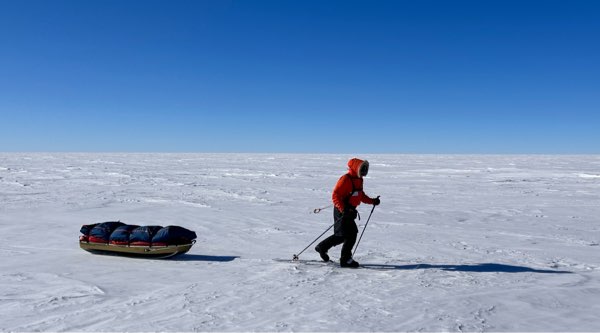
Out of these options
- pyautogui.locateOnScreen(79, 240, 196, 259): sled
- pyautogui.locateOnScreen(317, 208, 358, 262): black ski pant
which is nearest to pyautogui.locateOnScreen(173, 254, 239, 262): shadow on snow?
pyautogui.locateOnScreen(79, 240, 196, 259): sled

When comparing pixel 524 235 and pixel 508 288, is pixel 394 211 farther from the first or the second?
pixel 508 288

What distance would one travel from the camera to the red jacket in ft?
18.9

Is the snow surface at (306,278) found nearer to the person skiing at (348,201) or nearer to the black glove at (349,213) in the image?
the person skiing at (348,201)

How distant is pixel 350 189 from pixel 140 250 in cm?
311

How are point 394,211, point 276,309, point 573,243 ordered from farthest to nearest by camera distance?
point 394,211, point 573,243, point 276,309

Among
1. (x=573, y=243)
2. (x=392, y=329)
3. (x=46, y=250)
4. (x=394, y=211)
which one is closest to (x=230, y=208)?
(x=394, y=211)

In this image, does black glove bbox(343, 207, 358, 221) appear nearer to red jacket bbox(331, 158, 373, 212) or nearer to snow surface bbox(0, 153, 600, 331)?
red jacket bbox(331, 158, 373, 212)

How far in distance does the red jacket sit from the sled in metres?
2.32

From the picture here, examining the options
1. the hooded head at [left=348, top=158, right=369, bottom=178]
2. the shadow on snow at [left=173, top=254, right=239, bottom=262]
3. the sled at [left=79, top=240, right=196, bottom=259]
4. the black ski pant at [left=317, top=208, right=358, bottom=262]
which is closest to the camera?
the hooded head at [left=348, top=158, right=369, bottom=178]

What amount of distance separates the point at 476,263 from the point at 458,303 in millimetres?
2151

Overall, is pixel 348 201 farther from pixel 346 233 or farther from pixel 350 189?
pixel 346 233

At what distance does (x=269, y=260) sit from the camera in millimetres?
6430

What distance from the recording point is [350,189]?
19.0ft

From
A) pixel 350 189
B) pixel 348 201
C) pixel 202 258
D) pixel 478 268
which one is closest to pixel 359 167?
pixel 350 189
